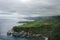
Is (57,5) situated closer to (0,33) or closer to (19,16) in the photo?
(19,16)

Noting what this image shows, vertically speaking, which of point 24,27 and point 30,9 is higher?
point 30,9

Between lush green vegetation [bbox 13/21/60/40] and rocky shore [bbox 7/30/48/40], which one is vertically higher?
lush green vegetation [bbox 13/21/60/40]

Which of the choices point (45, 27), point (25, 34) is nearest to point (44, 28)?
point (45, 27)

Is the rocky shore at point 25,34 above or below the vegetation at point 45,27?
below

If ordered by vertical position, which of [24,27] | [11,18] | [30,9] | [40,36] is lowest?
[40,36]

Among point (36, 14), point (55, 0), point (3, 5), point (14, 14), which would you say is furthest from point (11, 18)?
point (55, 0)

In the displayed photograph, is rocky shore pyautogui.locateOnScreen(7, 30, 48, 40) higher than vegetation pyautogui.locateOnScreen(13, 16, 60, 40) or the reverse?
the reverse

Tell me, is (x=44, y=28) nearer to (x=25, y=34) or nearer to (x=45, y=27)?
(x=45, y=27)

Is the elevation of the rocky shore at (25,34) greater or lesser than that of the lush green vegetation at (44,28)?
lesser
